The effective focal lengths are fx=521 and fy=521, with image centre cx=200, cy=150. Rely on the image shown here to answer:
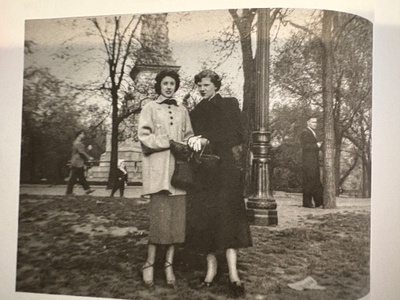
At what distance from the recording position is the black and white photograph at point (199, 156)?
1.51 metres

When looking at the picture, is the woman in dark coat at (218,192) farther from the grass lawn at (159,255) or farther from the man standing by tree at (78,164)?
the man standing by tree at (78,164)

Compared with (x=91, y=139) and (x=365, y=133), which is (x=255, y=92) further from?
(x=91, y=139)

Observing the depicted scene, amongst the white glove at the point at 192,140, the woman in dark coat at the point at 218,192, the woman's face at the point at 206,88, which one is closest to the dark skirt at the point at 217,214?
the woman in dark coat at the point at 218,192

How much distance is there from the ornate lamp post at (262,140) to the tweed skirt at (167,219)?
8.2 inches

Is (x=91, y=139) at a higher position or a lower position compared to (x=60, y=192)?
higher

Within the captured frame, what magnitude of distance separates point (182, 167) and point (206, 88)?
25 centimetres

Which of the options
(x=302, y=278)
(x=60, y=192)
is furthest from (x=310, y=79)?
(x=60, y=192)

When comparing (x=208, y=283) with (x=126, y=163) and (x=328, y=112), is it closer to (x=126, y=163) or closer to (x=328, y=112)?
(x=126, y=163)

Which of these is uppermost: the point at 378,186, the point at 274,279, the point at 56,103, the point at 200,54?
the point at 200,54

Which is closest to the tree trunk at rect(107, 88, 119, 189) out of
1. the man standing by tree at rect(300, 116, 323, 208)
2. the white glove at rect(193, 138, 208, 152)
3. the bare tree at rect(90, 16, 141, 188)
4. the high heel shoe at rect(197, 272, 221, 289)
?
the bare tree at rect(90, 16, 141, 188)

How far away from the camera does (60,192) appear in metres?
1.62

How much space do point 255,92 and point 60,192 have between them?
68 cm

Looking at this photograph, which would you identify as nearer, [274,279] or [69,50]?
[274,279]

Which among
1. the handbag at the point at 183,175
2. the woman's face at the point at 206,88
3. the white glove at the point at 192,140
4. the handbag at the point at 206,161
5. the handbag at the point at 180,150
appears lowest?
the handbag at the point at 183,175
